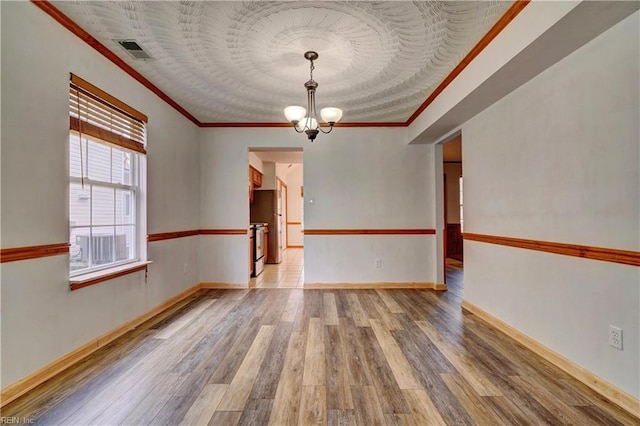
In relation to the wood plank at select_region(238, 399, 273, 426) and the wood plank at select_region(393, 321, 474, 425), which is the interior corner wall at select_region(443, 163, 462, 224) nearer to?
the wood plank at select_region(393, 321, 474, 425)

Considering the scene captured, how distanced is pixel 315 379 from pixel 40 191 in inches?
88.3

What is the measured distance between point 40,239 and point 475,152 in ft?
13.2

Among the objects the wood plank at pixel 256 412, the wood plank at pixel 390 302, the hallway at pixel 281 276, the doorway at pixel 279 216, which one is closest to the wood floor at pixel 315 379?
the wood plank at pixel 256 412

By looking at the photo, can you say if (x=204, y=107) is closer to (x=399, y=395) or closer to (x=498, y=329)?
(x=399, y=395)

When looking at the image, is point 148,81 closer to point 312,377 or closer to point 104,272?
point 104,272

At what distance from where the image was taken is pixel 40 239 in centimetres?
196

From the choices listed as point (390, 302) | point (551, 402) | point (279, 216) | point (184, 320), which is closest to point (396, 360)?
point (551, 402)

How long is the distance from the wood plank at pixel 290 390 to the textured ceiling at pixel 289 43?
2.58 metres

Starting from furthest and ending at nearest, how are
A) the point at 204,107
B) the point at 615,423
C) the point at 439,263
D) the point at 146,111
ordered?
1. the point at 439,263
2. the point at 204,107
3. the point at 146,111
4. the point at 615,423

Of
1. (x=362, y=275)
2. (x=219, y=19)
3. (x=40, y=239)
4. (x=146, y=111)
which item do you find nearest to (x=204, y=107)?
(x=146, y=111)

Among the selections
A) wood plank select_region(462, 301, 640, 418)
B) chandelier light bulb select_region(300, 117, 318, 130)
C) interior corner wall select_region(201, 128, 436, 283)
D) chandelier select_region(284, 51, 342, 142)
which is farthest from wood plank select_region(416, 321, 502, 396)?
chandelier light bulb select_region(300, 117, 318, 130)

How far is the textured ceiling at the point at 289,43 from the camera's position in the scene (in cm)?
207

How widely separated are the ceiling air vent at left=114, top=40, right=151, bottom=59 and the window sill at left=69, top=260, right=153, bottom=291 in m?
1.94

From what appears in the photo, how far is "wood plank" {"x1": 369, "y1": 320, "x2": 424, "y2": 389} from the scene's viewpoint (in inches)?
77.0
